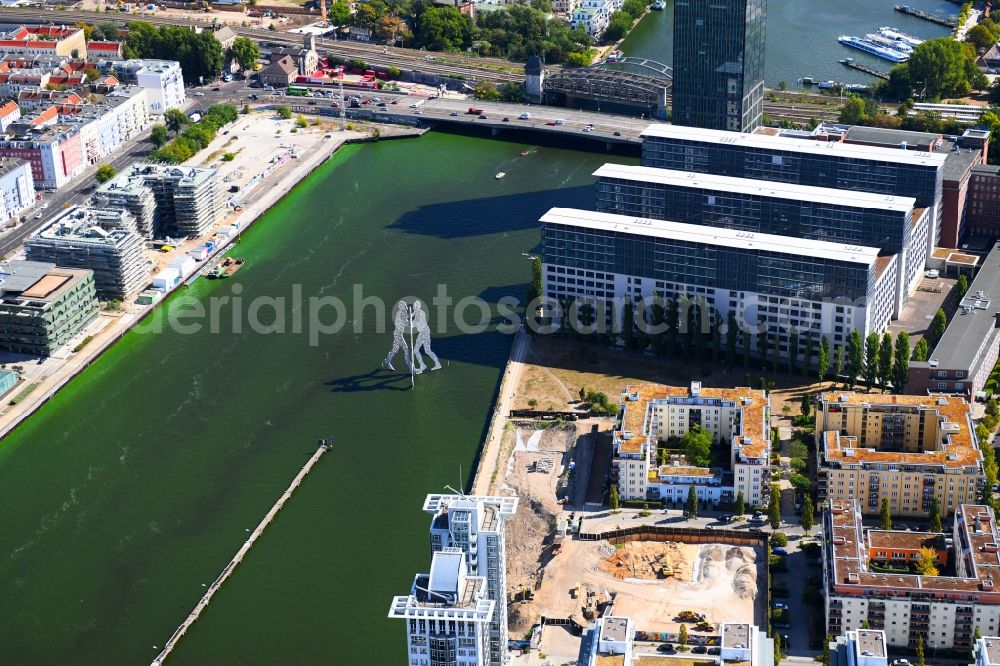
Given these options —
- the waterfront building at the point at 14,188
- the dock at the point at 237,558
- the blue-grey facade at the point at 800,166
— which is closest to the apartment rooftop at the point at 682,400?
the dock at the point at 237,558

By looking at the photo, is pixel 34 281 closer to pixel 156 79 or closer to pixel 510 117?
pixel 156 79

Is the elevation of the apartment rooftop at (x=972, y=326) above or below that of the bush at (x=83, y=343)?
above

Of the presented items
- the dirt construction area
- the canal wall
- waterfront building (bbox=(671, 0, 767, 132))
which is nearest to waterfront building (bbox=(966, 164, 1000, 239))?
waterfront building (bbox=(671, 0, 767, 132))

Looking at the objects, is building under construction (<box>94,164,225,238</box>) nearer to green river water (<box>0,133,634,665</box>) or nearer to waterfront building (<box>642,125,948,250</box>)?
green river water (<box>0,133,634,665</box>)

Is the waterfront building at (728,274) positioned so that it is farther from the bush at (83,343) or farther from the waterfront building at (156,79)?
the waterfront building at (156,79)

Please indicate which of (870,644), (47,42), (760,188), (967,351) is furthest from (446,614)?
(47,42)
